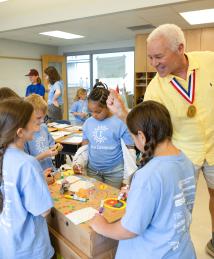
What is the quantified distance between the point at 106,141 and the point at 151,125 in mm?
1045

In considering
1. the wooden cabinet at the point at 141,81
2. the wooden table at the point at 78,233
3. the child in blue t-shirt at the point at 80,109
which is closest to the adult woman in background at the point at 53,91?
the child in blue t-shirt at the point at 80,109

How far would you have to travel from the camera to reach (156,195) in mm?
912

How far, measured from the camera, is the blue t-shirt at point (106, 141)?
1.96 m

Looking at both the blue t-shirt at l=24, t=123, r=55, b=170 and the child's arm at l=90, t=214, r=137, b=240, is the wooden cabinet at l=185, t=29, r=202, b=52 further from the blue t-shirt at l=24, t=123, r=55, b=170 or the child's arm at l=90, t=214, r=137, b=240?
the child's arm at l=90, t=214, r=137, b=240

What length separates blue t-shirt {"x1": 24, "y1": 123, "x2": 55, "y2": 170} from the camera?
1.86 metres

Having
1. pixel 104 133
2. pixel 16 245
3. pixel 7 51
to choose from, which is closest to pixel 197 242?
pixel 104 133

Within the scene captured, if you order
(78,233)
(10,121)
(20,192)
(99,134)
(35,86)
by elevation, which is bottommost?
(78,233)

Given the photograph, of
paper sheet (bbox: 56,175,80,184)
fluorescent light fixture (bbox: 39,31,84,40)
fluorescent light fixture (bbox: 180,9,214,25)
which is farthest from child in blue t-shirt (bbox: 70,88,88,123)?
paper sheet (bbox: 56,175,80,184)

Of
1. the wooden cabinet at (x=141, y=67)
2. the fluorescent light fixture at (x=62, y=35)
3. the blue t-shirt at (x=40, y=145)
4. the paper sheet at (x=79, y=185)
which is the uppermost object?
the fluorescent light fixture at (x=62, y=35)

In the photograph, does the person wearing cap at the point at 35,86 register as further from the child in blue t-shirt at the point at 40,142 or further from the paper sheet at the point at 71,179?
the paper sheet at the point at 71,179

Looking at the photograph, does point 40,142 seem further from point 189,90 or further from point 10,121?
point 189,90

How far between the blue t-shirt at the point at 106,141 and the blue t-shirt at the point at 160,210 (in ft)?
3.13

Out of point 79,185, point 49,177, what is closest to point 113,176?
point 79,185

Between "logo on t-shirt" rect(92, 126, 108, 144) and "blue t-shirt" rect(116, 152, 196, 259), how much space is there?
0.99 metres
